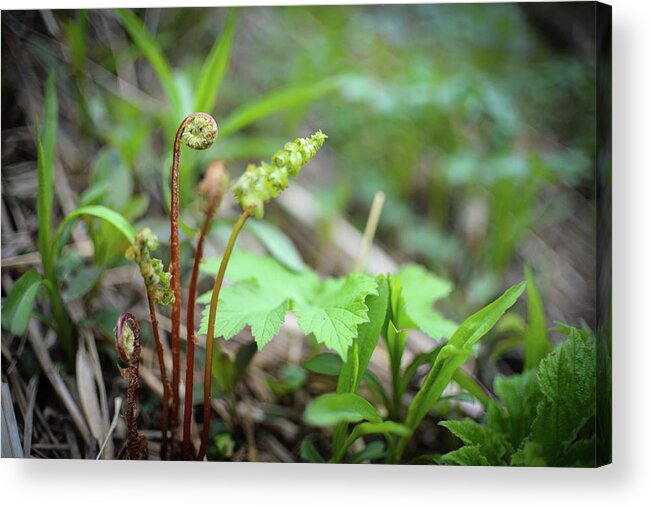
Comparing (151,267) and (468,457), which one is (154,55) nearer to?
(151,267)

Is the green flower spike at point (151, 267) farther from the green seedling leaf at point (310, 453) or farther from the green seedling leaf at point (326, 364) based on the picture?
the green seedling leaf at point (310, 453)

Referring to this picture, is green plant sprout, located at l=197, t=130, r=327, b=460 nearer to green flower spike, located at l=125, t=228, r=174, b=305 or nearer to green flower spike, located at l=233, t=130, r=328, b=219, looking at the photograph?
green flower spike, located at l=233, t=130, r=328, b=219

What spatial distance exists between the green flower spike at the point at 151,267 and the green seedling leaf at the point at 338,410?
27cm

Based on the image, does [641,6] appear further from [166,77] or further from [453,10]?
[166,77]

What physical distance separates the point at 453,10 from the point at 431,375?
83 cm

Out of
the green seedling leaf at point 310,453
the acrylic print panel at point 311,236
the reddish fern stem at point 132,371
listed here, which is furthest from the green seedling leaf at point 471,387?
the reddish fern stem at point 132,371

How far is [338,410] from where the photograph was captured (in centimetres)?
95

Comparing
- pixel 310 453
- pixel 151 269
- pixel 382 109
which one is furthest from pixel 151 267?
pixel 382 109

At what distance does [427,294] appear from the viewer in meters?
1.19

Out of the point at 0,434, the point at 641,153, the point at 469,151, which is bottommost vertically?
the point at 0,434

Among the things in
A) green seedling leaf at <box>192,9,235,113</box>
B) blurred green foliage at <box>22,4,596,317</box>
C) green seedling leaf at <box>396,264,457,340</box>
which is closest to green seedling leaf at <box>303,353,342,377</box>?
green seedling leaf at <box>396,264,457,340</box>

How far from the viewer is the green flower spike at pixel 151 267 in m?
0.89

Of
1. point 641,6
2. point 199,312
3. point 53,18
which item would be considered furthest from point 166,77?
point 641,6

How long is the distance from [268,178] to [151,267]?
0.71ft
